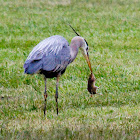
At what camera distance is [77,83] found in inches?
350

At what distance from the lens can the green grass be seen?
564 centimetres

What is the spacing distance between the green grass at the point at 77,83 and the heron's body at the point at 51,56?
0.79 meters

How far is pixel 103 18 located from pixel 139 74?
31.6 ft

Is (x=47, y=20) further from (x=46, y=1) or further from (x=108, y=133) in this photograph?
(x=108, y=133)

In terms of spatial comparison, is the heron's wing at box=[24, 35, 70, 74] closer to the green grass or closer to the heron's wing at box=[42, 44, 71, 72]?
the heron's wing at box=[42, 44, 71, 72]

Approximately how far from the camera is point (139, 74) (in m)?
9.58

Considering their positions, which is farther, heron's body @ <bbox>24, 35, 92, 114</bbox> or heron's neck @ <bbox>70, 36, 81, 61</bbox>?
heron's neck @ <bbox>70, 36, 81, 61</bbox>

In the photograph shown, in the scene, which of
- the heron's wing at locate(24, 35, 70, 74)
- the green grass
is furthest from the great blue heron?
the green grass

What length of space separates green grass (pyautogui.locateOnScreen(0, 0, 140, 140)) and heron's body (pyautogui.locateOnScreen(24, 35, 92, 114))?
0.79 m

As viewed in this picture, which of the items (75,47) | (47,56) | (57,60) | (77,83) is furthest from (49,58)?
(77,83)

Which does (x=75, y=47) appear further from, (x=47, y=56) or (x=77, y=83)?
(x=77, y=83)

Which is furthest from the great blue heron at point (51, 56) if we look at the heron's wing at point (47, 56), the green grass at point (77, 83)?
the green grass at point (77, 83)

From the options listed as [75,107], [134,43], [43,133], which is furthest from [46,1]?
[43,133]

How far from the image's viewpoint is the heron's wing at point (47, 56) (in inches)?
252
